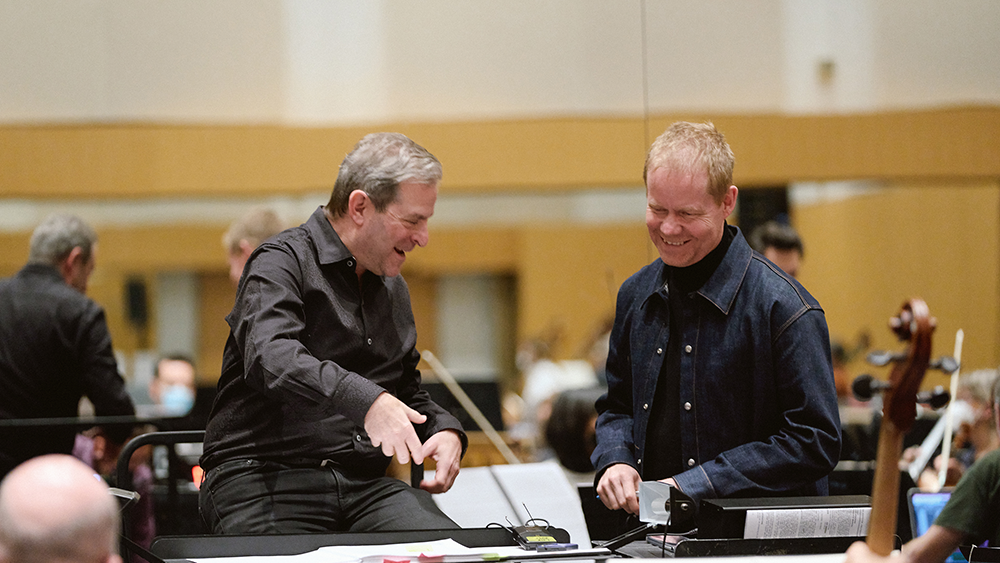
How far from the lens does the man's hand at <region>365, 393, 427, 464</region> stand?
1.67 metres

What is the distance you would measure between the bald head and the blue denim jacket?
3.76 ft

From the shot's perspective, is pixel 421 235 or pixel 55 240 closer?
pixel 421 235

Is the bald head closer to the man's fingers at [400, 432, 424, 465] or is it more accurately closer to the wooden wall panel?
A: the man's fingers at [400, 432, 424, 465]

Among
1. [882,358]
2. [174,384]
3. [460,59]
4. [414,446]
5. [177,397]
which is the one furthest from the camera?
[460,59]

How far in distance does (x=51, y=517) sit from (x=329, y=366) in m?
0.75

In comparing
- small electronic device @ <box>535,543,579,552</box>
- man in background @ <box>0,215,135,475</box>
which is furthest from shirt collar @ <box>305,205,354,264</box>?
man in background @ <box>0,215,135,475</box>

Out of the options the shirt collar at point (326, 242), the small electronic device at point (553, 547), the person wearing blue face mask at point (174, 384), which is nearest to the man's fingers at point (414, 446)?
the small electronic device at point (553, 547)

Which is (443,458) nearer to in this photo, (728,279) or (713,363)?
(713,363)

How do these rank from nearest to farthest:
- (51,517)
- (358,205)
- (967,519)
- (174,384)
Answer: (51,517), (967,519), (358,205), (174,384)

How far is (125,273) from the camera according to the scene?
25.6ft

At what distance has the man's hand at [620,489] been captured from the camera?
1.93m

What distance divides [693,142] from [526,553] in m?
0.91

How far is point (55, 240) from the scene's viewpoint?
331 cm

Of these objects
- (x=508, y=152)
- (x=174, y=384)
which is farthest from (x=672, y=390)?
(x=508, y=152)
